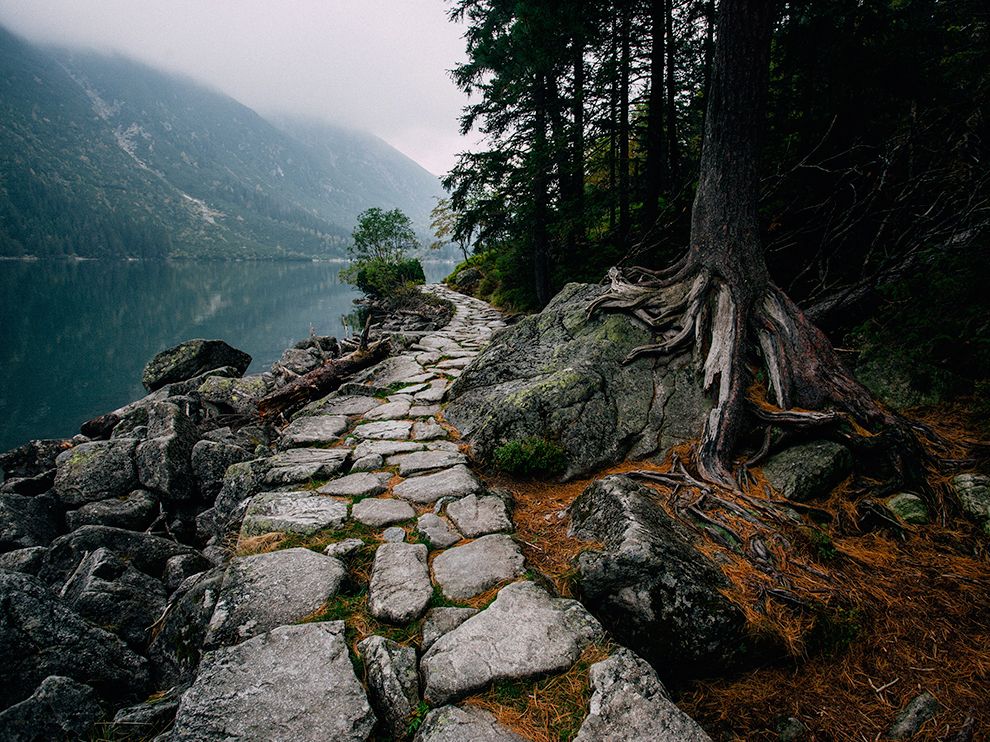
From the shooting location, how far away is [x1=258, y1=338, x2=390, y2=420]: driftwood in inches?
245

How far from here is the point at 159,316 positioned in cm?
3316

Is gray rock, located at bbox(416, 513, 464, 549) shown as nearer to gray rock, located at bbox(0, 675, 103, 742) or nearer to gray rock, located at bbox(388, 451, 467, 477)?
gray rock, located at bbox(388, 451, 467, 477)

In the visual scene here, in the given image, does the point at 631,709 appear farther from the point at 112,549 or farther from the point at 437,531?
the point at 112,549

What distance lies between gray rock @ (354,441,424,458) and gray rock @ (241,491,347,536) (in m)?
0.84

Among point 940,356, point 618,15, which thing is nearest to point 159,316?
Answer: point 618,15

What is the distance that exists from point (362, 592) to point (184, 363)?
1049 centimetres

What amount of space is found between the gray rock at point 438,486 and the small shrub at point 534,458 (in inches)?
12.9

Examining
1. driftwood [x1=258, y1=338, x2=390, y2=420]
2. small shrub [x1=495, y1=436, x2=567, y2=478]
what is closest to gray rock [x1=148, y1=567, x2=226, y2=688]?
small shrub [x1=495, y1=436, x2=567, y2=478]

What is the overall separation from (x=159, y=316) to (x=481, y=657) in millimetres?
40866

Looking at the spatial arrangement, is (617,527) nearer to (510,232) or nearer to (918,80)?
(918,80)

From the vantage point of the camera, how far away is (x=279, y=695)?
174 centimetres

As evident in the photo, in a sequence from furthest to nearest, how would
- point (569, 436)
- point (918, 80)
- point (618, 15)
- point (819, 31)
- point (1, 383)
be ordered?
1. point (1, 383)
2. point (618, 15)
3. point (819, 31)
4. point (918, 80)
5. point (569, 436)

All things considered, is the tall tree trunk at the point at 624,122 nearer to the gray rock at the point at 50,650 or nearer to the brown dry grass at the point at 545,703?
the brown dry grass at the point at 545,703

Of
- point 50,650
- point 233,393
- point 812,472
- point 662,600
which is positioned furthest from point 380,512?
point 233,393
